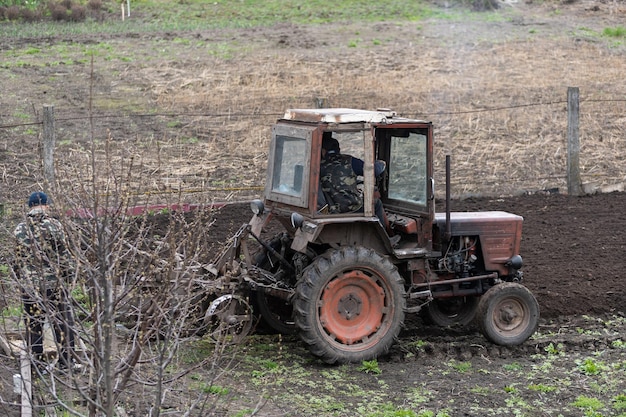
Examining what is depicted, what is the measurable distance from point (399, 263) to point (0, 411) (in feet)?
13.0

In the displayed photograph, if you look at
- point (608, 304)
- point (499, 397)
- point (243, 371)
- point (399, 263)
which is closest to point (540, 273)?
point (608, 304)

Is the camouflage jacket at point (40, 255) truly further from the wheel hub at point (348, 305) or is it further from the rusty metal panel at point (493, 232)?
the rusty metal panel at point (493, 232)

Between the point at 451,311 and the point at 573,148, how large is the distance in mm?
6499

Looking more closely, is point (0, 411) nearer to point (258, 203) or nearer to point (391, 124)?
point (258, 203)

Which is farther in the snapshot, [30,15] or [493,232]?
[30,15]

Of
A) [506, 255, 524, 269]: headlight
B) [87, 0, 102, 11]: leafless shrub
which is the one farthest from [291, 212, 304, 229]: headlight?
[87, 0, 102, 11]: leafless shrub

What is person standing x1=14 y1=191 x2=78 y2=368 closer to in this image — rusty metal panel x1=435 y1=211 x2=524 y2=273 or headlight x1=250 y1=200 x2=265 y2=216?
headlight x1=250 y1=200 x2=265 y2=216

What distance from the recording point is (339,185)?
905 cm

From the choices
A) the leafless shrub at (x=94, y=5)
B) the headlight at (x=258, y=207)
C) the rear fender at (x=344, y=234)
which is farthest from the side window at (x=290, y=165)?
the leafless shrub at (x=94, y=5)

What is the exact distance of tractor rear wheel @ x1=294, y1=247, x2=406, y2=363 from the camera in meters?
8.85

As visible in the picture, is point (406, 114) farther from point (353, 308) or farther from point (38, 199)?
point (38, 199)

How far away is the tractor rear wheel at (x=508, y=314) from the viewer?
9570 mm

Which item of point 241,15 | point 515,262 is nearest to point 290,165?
point 515,262

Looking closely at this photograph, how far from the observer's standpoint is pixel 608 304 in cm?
1076
